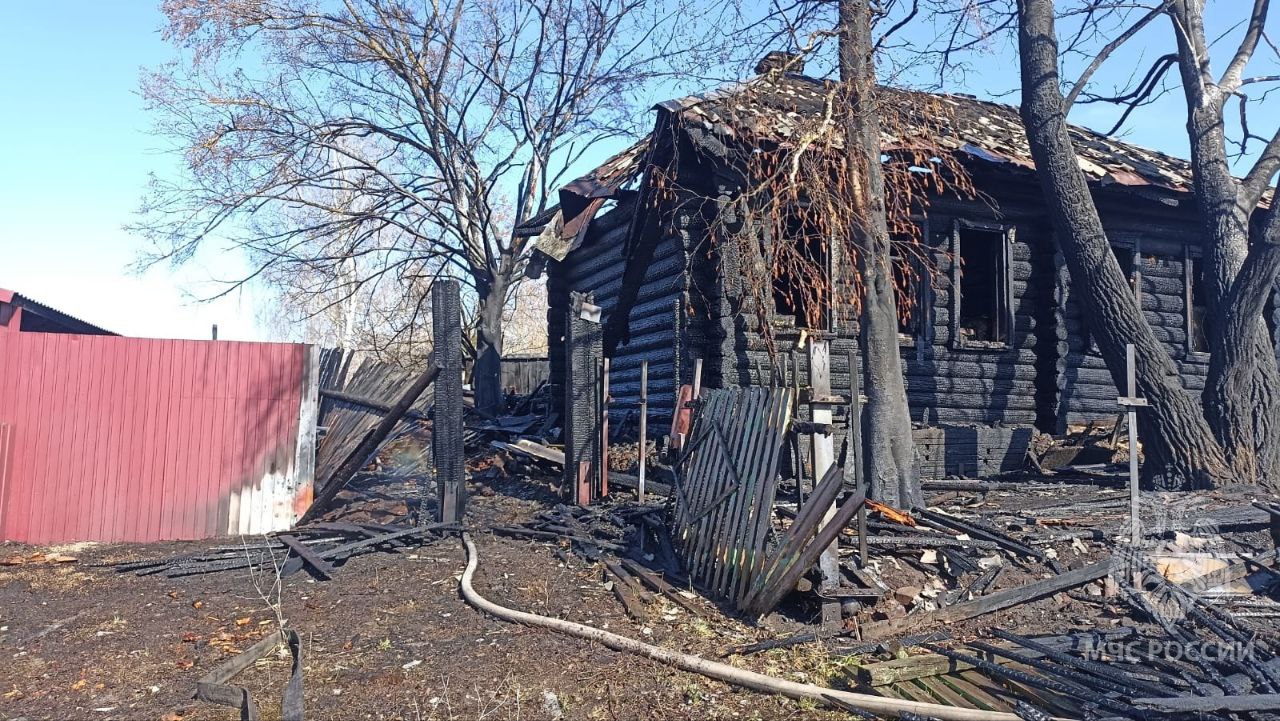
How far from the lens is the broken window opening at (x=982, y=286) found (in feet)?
39.4

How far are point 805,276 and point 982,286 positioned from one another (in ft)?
16.1

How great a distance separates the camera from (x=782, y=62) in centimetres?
864

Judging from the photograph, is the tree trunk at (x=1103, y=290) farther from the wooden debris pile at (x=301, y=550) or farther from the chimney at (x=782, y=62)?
the wooden debris pile at (x=301, y=550)

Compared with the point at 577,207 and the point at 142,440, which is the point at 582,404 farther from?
the point at 577,207

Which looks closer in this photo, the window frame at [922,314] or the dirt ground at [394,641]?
the dirt ground at [394,641]

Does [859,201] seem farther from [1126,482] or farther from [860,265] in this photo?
[1126,482]

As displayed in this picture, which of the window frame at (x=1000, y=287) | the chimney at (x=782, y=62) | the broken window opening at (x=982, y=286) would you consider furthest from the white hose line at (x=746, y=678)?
the window frame at (x=1000, y=287)

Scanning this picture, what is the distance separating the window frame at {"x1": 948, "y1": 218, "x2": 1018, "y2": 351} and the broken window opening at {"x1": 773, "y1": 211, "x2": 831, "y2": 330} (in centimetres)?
201

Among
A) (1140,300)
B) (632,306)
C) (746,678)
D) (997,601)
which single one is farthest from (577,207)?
(746,678)

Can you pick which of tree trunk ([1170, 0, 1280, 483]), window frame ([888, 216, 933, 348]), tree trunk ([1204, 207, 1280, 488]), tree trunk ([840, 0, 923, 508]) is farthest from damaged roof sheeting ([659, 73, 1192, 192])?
tree trunk ([1204, 207, 1280, 488])

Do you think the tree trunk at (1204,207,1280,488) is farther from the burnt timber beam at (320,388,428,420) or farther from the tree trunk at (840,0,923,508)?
the burnt timber beam at (320,388,428,420)

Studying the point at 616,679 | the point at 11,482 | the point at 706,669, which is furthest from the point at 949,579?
the point at 11,482

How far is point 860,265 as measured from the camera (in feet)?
26.2

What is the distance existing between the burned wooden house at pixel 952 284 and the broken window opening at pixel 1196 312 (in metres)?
0.04
